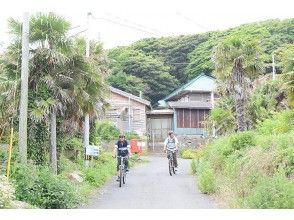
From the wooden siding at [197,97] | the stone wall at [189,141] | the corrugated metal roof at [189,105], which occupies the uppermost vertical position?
the wooden siding at [197,97]

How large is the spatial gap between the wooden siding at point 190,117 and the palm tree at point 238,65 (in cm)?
1990

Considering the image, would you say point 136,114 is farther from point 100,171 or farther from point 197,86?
point 100,171

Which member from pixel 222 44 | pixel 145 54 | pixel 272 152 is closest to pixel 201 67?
pixel 145 54

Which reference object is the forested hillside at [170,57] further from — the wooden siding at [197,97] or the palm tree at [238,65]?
the palm tree at [238,65]

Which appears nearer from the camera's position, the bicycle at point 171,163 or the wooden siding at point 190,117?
the bicycle at point 171,163

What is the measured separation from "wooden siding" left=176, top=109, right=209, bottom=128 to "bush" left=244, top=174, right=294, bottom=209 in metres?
33.6

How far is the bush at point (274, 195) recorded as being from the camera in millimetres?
9445

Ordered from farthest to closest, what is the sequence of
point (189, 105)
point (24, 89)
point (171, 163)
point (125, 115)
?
point (189, 105) → point (125, 115) → point (171, 163) → point (24, 89)

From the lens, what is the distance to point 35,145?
15492 millimetres

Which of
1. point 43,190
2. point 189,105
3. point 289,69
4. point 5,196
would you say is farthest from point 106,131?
point 5,196

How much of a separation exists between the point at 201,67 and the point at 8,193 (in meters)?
30.2

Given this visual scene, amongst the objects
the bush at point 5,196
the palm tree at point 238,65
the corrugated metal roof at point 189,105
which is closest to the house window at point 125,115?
the corrugated metal roof at point 189,105

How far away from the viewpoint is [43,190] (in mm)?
12617

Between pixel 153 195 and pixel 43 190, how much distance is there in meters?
3.04
